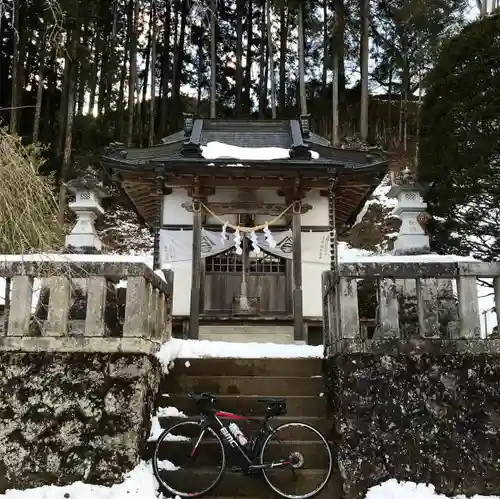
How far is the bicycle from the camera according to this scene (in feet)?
15.8

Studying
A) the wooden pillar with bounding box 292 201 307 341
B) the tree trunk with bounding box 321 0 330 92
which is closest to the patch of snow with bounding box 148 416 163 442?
the wooden pillar with bounding box 292 201 307 341

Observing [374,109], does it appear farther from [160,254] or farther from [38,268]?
[38,268]

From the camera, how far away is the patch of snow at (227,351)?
625cm

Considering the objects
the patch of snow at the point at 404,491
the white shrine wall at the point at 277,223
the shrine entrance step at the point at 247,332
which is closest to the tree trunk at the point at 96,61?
the white shrine wall at the point at 277,223

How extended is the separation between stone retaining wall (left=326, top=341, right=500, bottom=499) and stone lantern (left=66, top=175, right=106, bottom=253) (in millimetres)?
6697

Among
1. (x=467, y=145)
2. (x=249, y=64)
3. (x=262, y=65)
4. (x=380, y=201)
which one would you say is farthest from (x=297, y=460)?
(x=249, y=64)

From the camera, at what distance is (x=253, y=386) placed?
5980 mm

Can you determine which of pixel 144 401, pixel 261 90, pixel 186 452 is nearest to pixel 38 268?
pixel 144 401

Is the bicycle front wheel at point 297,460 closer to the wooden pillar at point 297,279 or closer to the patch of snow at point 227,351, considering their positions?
the patch of snow at point 227,351

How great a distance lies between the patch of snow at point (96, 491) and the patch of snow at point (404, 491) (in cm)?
193

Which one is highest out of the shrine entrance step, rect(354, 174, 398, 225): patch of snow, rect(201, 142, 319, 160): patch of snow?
rect(354, 174, 398, 225): patch of snow

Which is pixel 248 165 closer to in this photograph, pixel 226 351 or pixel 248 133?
pixel 248 133

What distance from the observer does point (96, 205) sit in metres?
10.8

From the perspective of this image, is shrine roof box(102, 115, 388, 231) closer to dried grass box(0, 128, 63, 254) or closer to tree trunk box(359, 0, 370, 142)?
dried grass box(0, 128, 63, 254)
